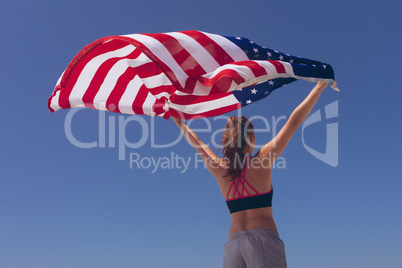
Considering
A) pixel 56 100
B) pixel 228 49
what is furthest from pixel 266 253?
pixel 56 100

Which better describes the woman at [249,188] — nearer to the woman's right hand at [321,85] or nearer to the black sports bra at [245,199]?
the black sports bra at [245,199]

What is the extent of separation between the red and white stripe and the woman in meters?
0.60

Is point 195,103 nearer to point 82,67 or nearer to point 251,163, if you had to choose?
point 82,67

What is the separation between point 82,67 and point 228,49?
7.10 feet

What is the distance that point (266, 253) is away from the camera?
3631 mm

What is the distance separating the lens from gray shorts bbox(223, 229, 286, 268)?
3621mm

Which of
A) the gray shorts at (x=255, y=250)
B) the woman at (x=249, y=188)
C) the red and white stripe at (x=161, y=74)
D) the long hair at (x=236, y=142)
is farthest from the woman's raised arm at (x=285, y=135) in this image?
the gray shorts at (x=255, y=250)

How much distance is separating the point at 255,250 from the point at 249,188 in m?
0.62

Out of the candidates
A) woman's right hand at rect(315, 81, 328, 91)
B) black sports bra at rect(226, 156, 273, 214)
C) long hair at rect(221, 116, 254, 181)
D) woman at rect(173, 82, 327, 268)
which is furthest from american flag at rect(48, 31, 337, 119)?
black sports bra at rect(226, 156, 273, 214)

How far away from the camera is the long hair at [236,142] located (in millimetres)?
4067

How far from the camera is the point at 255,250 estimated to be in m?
3.62

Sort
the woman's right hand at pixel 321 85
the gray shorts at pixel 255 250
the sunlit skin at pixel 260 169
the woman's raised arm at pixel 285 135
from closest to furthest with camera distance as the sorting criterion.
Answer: the gray shorts at pixel 255 250
the sunlit skin at pixel 260 169
the woman's raised arm at pixel 285 135
the woman's right hand at pixel 321 85

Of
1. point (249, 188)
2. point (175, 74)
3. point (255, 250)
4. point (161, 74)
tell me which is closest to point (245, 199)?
point (249, 188)

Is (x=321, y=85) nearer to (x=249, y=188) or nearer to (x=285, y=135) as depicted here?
(x=285, y=135)
